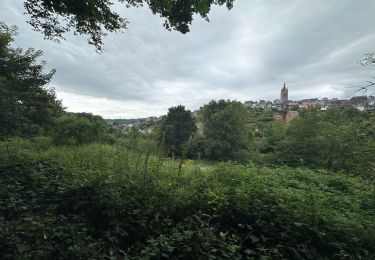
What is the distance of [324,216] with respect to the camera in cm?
353

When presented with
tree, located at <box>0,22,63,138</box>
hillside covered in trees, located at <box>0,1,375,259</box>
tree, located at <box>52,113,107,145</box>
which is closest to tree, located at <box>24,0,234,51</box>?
hillside covered in trees, located at <box>0,1,375,259</box>

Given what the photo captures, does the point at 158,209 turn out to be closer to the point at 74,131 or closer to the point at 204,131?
the point at 74,131

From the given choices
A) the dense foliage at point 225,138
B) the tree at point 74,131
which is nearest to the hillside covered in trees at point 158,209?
the tree at point 74,131

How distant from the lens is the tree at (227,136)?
3988 cm

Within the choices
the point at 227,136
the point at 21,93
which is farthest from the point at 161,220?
the point at 227,136

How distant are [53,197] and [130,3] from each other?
4986 millimetres

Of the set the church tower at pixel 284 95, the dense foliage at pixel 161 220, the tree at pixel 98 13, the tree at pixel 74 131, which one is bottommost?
the dense foliage at pixel 161 220

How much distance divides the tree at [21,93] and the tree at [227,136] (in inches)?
1065

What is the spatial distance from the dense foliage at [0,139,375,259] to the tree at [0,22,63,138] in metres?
5.36

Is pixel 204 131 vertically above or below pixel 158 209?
above

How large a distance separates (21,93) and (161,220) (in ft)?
36.6

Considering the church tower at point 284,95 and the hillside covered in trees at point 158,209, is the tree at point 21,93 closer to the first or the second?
the hillside covered in trees at point 158,209

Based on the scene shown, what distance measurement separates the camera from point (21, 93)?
12164mm

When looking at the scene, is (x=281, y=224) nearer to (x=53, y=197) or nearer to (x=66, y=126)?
(x=53, y=197)
